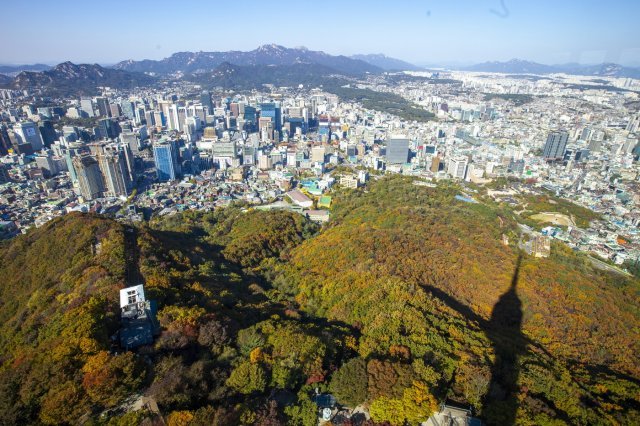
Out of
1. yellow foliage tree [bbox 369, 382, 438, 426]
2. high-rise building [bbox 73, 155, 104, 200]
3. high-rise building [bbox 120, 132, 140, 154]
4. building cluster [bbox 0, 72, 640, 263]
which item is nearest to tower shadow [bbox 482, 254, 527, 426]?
yellow foliage tree [bbox 369, 382, 438, 426]

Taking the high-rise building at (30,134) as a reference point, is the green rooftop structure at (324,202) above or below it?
below

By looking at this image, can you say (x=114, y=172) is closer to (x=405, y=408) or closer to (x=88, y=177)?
(x=88, y=177)

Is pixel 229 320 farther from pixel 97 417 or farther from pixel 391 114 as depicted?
pixel 391 114

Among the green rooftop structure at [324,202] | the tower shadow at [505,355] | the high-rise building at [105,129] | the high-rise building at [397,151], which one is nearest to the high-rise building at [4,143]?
the high-rise building at [105,129]

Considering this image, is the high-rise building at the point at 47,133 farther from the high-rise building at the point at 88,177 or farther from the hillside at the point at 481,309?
the hillside at the point at 481,309

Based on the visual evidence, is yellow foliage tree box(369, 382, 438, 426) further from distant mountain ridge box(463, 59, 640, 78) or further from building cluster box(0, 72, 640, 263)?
distant mountain ridge box(463, 59, 640, 78)

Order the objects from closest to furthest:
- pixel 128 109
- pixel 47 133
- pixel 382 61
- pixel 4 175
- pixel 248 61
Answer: pixel 4 175, pixel 47 133, pixel 128 109, pixel 248 61, pixel 382 61

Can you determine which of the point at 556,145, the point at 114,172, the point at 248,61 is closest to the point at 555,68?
the point at 248,61
